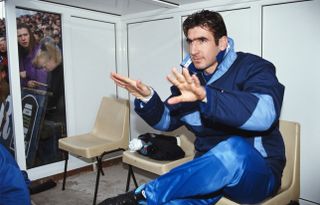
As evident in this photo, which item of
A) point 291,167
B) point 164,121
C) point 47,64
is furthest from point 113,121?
point 291,167

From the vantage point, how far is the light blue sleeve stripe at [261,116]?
1.20 m

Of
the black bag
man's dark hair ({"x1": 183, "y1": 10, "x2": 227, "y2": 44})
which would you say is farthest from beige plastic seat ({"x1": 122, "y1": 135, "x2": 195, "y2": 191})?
man's dark hair ({"x1": 183, "y1": 10, "x2": 227, "y2": 44})

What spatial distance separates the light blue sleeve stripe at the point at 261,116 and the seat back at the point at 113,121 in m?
1.81

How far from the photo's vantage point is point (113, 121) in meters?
3.02

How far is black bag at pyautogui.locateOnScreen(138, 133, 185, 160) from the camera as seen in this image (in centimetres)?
228

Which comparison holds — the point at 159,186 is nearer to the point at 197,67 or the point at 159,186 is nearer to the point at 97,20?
the point at 197,67

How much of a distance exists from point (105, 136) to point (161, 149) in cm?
96

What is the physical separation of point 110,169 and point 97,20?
66.9 inches

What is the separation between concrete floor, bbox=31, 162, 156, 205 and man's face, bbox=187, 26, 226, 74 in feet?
5.12

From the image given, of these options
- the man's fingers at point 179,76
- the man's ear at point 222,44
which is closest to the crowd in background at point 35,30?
the man's ear at point 222,44

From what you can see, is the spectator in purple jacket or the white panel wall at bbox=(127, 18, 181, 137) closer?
the spectator in purple jacket

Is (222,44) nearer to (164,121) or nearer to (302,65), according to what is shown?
(164,121)

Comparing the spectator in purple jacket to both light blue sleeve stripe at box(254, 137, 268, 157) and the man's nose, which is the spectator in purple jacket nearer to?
the man's nose

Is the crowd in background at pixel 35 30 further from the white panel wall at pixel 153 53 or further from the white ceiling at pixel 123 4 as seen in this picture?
the white panel wall at pixel 153 53
